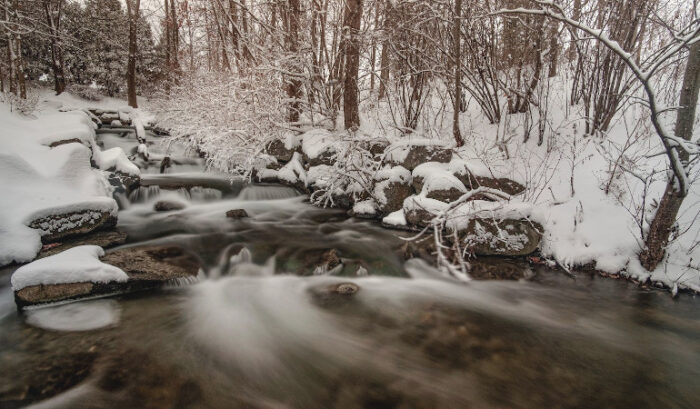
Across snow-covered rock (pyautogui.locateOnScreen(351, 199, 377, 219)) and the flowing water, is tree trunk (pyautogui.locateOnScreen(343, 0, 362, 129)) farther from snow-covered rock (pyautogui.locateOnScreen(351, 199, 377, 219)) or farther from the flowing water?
the flowing water

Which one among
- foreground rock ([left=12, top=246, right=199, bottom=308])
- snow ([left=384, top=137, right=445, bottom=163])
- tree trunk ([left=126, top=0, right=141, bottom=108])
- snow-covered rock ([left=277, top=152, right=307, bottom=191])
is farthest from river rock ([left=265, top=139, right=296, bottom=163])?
tree trunk ([left=126, top=0, right=141, bottom=108])

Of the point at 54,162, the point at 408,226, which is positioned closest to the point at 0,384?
the point at 54,162

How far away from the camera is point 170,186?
770 centimetres

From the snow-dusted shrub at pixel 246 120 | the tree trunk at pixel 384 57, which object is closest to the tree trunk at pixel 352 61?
the tree trunk at pixel 384 57

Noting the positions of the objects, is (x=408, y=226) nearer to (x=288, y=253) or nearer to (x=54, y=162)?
(x=288, y=253)

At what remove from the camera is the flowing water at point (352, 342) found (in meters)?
2.63

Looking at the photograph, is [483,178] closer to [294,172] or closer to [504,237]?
[504,237]

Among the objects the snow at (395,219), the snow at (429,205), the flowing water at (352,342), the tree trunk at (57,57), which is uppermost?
the tree trunk at (57,57)

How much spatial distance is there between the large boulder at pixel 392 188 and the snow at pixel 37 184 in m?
4.51

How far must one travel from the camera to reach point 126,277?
384 centimetres

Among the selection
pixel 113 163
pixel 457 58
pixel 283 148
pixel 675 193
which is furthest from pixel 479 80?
pixel 113 163

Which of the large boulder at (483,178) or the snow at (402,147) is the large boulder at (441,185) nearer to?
the large boulder at (483,178)

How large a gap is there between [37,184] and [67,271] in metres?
2.60

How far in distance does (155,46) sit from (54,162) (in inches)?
895
